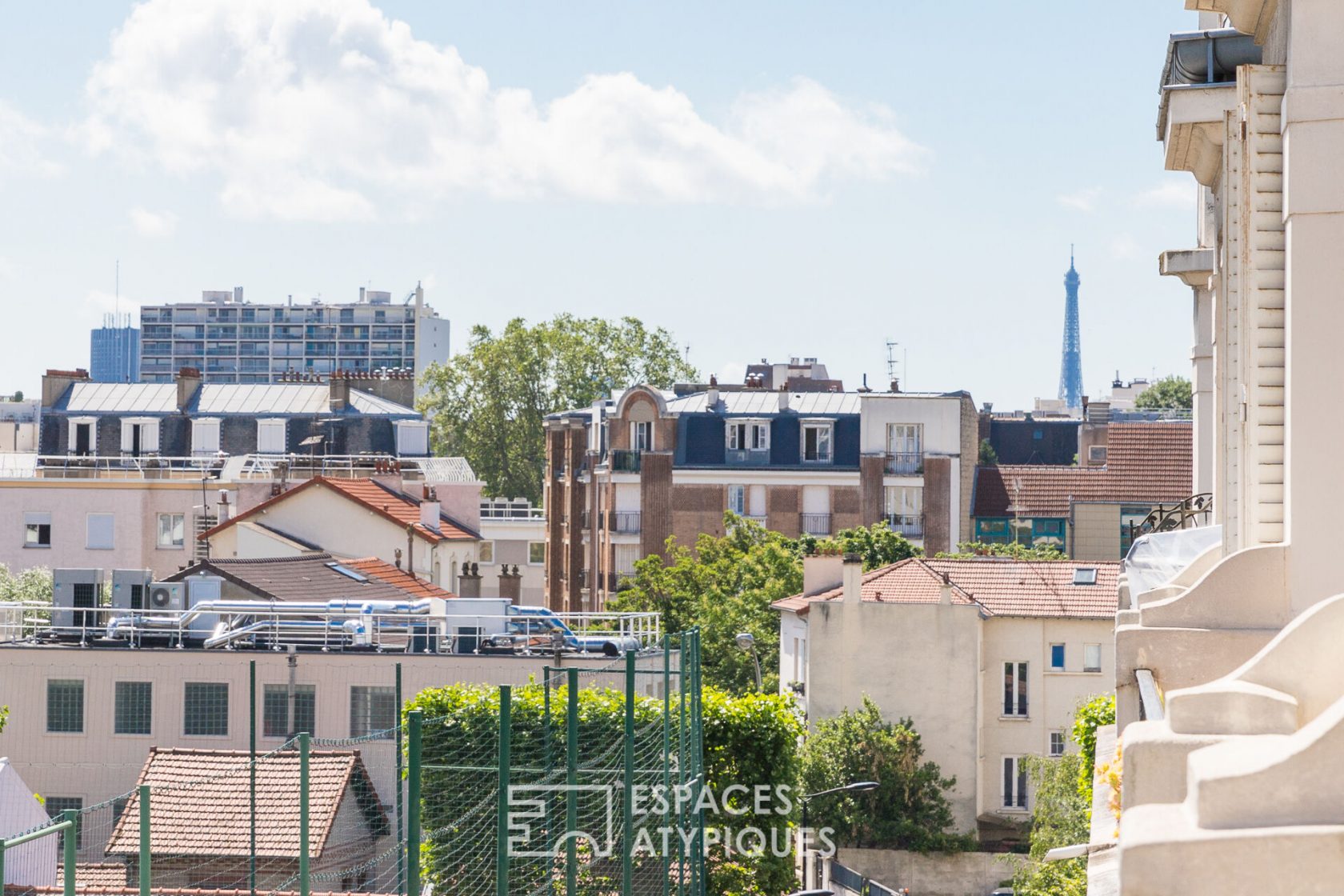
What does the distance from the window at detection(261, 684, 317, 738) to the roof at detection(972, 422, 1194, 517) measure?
37.4 meters

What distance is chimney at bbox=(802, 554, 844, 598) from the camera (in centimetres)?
4012

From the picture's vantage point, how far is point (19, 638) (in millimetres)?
26578

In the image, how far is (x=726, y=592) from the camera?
48.1m

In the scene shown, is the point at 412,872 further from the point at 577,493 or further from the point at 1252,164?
the point at 577,493

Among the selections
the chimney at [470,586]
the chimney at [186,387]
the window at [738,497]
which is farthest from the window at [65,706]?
the chimney at [186,387]

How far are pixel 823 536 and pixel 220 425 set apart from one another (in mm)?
22599

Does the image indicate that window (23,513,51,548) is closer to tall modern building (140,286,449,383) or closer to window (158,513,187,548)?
window (158,513,187,548)

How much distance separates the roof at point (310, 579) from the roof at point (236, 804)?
26.4 feet

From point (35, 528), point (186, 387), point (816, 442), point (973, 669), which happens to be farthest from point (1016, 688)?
point (186, 387)

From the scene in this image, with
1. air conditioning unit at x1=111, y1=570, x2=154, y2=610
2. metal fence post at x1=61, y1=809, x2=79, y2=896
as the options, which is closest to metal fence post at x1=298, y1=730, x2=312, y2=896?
metal fence post at x1=61, y1=809, x2=79, y2=896

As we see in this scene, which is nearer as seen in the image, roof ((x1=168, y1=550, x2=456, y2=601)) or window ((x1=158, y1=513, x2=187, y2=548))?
roof ((x1=168, y1=550, x2=456, y2=601))

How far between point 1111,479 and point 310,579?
34787mm

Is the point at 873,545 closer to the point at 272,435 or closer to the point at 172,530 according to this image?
the point at 172,530

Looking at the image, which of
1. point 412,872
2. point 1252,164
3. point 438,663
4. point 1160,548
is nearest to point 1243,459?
point 1252,164
